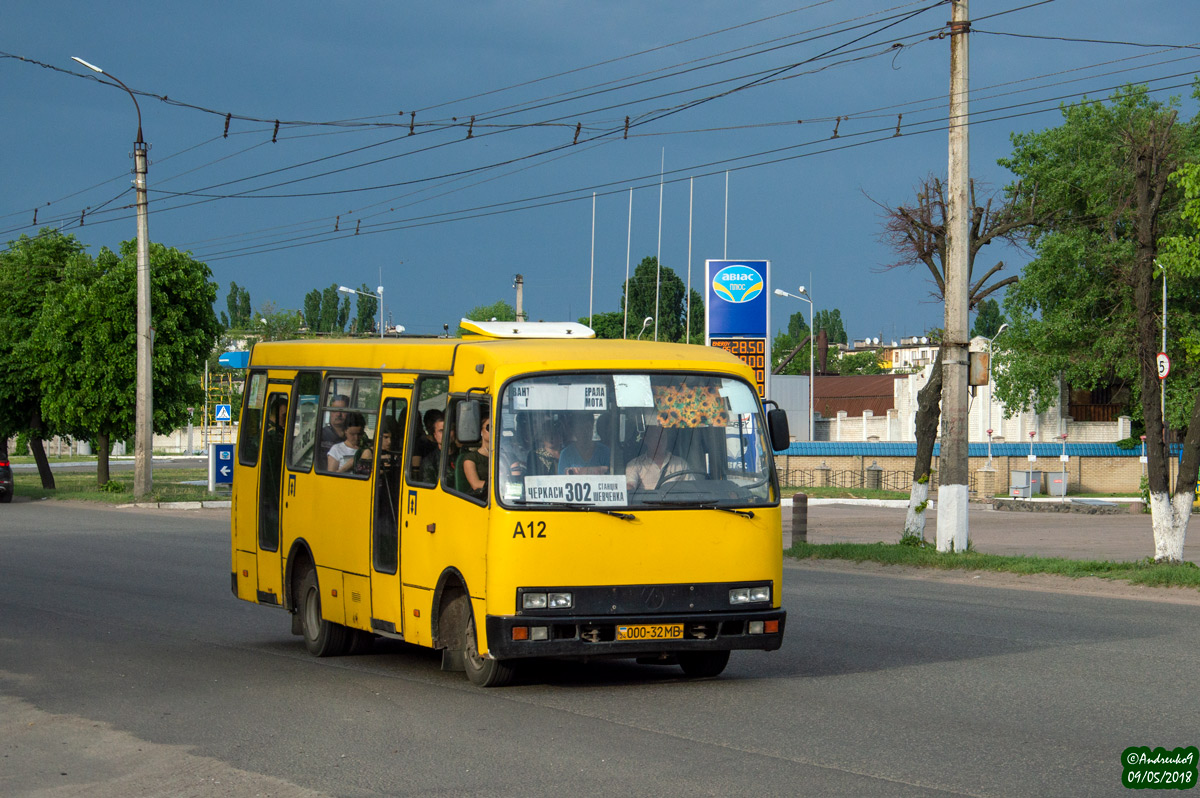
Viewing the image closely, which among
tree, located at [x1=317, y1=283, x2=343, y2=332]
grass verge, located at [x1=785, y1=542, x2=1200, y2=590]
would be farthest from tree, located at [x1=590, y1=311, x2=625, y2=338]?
grass verge, located at [x1=785, y1=542, x2=1200, y2=590]

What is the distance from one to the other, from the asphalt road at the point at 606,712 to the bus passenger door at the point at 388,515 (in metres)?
0.53

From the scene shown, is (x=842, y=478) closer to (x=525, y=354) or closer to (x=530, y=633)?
(x=525, y=354)

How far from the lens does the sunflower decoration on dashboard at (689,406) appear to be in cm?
990

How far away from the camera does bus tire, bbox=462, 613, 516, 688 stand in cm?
983

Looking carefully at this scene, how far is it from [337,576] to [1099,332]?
4918cm

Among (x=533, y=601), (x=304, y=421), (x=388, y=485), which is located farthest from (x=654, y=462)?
(x=304, y=421)

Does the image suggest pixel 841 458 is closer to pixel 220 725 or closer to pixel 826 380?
pixel 826 380

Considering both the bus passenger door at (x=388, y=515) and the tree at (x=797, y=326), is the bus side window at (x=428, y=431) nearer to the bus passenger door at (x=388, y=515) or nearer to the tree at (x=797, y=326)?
the bus passenger door at (x=388, y=515)

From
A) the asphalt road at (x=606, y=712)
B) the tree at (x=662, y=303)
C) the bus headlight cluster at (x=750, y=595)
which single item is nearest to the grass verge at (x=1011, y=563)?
the asphalt road at (x=606, y=712)

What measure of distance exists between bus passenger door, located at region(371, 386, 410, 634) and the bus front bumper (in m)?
1.61

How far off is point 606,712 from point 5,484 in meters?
36.2

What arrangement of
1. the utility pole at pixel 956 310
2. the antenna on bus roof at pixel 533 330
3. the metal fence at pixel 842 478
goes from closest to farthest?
1. the antenna on bus roof at pixel 533 330
2. the utility pole at pixel 956 310
3. the metal fence at pixel 842 478

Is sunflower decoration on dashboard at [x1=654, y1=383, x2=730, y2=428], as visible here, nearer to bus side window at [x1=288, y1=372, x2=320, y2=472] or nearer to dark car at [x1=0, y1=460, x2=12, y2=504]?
bus side window at [x1=288, y1=372, x2=320, y2=472]

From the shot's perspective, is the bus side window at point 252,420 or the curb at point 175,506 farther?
the curb at point 175,506
